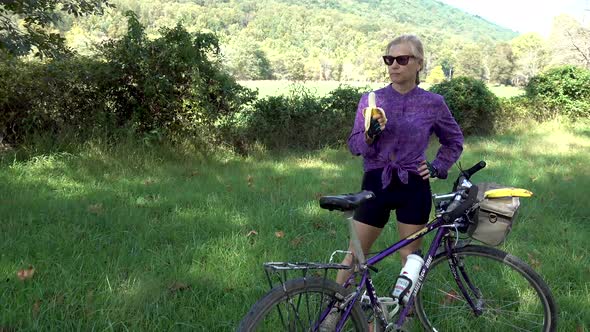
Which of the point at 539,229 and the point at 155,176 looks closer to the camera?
the point at 539,229

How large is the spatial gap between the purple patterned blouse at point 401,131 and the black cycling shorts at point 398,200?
6 centimetres

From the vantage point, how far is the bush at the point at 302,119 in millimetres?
9320

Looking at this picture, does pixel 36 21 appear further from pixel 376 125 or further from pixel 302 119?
pixel 376 125

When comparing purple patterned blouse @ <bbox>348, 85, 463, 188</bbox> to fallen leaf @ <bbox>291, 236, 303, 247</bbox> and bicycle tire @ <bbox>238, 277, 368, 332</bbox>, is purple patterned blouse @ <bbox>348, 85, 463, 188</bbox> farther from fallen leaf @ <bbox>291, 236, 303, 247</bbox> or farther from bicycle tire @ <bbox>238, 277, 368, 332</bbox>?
fallen leaf @ <bbox>291, 236, 303, 247</bbox>

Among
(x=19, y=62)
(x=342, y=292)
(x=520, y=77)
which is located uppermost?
(x=19, y=62)

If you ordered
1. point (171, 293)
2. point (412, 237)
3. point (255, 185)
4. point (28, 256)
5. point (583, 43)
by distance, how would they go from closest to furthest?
point (412, 237)
point (171, 293)
point (28, 256)
point (255, 185)
point (583, 43)

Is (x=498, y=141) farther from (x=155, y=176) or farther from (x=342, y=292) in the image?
(x=342, y=292)

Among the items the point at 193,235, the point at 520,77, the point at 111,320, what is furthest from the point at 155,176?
the point at 520,77

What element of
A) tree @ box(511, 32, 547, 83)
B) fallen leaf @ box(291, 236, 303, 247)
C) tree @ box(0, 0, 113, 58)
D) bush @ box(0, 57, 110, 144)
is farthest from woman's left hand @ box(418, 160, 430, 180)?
tree @ box(511, 32, 547, 83)

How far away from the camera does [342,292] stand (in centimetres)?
192

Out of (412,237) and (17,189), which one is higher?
(412,237)

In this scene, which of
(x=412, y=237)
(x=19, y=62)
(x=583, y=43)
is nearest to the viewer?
(x=412, y=237)

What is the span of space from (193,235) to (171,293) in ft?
3.48

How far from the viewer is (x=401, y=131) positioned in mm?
2412
